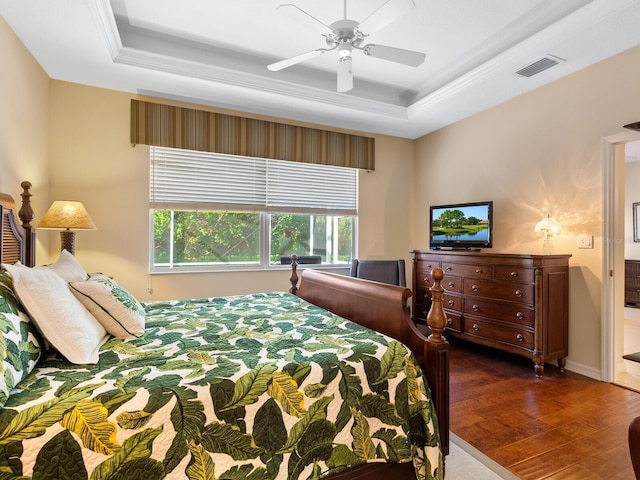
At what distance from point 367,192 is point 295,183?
41.7 inches

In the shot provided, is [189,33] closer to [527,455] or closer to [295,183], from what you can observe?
[295,183]

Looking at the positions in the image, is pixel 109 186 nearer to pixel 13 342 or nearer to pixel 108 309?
pixel 108 309

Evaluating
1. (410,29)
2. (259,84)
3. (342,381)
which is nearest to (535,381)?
(342,381)

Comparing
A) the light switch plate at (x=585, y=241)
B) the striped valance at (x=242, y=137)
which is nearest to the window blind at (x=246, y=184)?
the striped valance at (x=242, y=137)

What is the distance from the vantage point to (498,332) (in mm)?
3256

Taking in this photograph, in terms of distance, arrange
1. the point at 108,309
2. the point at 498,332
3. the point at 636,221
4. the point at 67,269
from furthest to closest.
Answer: the point at 636,221 → the point at 498,332 → the point at 67,269 → the point at 108,309

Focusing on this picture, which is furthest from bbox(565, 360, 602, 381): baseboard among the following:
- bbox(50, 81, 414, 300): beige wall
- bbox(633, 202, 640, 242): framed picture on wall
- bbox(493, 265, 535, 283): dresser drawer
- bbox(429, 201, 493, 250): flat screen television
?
bbox(633, 202, 640, 242): framed picture on wall

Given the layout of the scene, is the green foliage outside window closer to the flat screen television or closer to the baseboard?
the flat screen television

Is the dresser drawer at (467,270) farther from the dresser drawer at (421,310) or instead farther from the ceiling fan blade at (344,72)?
the ceiling fan blade at (344,72)

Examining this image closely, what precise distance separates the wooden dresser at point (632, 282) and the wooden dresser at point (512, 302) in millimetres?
4311

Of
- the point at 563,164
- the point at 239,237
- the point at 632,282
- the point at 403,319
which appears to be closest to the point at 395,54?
the point at 403,319

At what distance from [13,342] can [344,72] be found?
2436mm

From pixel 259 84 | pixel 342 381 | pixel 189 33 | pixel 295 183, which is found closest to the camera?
pixel 342 381

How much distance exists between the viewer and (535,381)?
9.52ft
